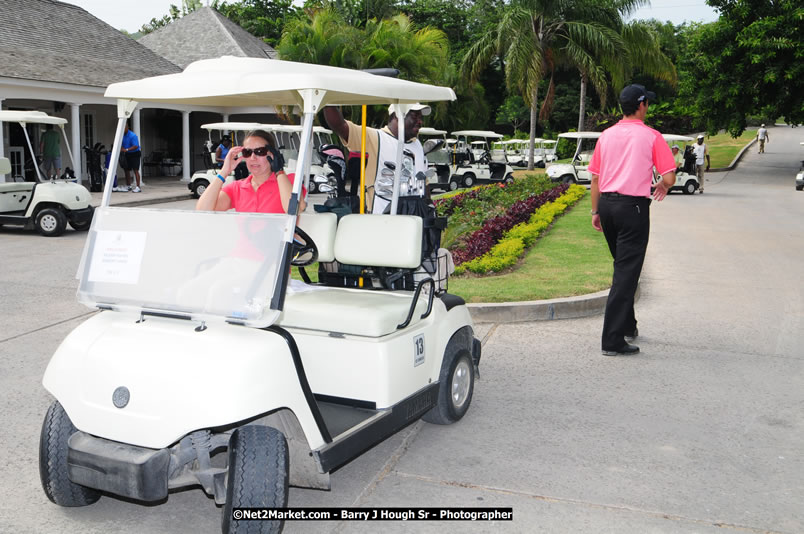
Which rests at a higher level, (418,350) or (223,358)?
(223,358)

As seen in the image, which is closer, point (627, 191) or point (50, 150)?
point (627, 191)

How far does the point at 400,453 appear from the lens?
4.19 meters

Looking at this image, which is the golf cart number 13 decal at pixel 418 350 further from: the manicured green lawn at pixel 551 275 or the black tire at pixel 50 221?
the black tire at pixel 50 221

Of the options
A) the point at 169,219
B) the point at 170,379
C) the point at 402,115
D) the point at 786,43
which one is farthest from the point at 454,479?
the point at 786,43

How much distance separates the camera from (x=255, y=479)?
2.96m

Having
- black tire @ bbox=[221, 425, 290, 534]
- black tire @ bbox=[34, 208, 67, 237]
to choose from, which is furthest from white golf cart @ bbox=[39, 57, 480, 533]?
black tire @ bbox=[34, 208, 67, 237]

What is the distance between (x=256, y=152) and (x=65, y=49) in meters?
21.4

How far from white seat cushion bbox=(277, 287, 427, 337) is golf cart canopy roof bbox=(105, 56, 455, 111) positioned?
3.32ft

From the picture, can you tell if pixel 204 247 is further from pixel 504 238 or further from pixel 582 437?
pixel 504 238

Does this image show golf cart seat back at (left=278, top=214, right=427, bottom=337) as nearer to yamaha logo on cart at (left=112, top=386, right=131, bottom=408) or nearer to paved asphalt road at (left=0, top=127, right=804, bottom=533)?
paved asphalt road at (left=0, top=127, right=804, bottom=533)

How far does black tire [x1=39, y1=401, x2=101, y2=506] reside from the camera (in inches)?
129

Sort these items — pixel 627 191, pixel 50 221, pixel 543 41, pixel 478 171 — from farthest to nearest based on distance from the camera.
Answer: pixel 543 41 → pixel 478 171 → pixel 50 221 → pixel 627 191

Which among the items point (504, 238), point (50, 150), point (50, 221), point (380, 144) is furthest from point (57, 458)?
point (50, 150)

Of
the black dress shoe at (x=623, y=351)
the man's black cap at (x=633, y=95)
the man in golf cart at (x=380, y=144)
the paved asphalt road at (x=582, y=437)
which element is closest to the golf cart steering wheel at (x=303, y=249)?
the paved asphalt road at (x=582, y=437)
